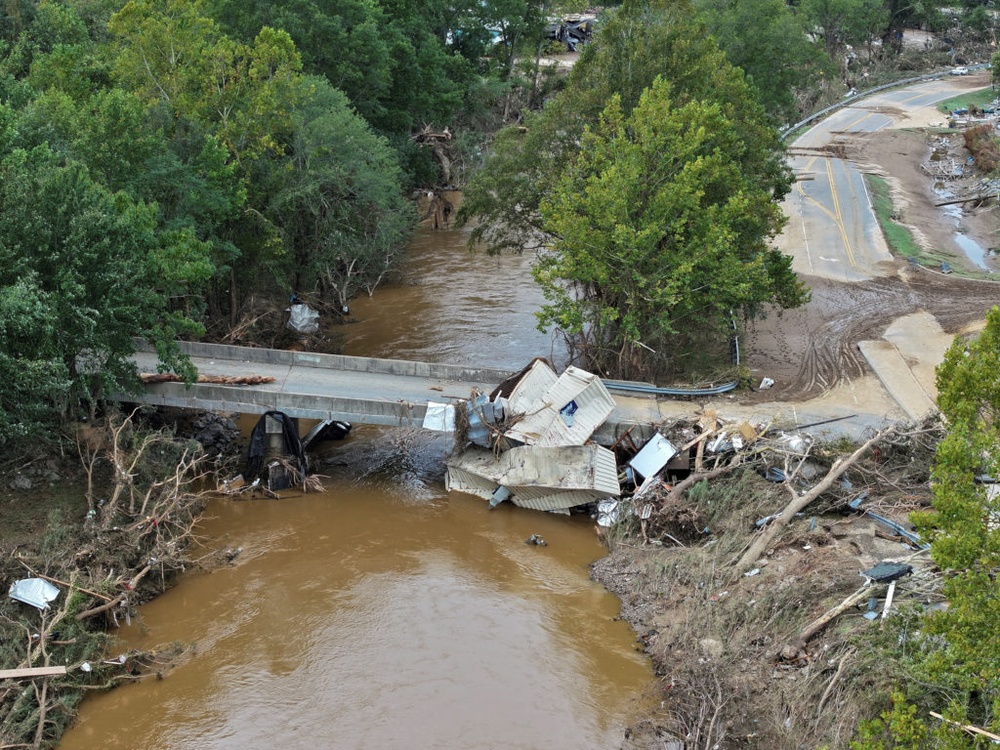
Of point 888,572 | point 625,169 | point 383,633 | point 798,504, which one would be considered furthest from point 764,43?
point 383,633

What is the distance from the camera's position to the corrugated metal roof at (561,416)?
2238 cm

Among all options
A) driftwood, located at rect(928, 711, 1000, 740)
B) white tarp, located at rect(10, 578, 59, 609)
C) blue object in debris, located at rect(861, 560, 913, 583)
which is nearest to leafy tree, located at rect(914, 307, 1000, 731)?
driftwood, located at rect(928, 711, 1000, 740)

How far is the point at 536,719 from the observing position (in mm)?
16109

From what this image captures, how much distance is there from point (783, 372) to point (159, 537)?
17676 mm

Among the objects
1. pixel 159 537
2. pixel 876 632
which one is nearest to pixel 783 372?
pixel 876 632

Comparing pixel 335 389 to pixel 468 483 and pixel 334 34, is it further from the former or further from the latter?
pixel 334 34

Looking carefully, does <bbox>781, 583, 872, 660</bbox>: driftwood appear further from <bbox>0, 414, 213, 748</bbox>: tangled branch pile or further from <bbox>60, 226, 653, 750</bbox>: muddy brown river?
<bbox>0, 414, 213, 748</bbox>: tangled branch pile

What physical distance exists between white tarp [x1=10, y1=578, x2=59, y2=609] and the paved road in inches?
1168

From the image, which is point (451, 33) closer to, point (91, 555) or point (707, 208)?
point (707, 208)

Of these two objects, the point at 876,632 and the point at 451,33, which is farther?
the point at 451,33

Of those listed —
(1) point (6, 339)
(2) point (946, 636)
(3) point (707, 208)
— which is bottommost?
(2) point (946, 636)

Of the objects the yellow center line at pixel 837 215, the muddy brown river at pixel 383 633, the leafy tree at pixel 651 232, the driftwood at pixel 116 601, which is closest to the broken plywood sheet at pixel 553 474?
the muddy brown river at pixel 383 633

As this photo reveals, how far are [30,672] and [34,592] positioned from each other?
2249 mm

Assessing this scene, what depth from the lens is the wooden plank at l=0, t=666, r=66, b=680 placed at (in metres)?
15.5
